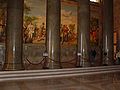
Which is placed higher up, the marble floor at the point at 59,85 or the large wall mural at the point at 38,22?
the large wall mural at the point at 38,22

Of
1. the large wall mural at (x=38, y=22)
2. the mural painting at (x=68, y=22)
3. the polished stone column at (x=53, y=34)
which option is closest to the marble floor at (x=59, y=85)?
the polished stone column at (x=53, y=34)

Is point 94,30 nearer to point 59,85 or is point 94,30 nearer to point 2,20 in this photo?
point 2,20

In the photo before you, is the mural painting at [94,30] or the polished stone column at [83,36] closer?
the polished stone column at [83,36]

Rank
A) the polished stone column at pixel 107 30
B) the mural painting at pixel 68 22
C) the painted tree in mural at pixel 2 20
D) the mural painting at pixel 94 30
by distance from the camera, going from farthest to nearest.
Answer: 1. the mural painting at pixel 94 30
2. the mural painting at pixel 68 22
3. the polished stone column at pixel 107 30
4. the painted tree in mural at pixel 2 20

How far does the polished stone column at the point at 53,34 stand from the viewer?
42.5 feet

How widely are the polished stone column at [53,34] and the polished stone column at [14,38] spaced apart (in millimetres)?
1918

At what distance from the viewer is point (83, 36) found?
14805mm

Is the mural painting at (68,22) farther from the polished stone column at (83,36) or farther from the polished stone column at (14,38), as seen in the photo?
the polished stone column at (14,38)

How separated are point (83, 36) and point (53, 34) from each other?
2762mm

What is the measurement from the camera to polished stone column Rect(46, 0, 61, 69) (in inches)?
510

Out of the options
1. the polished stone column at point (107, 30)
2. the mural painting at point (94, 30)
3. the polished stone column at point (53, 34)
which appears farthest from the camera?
the mural painting at point (94, 30)

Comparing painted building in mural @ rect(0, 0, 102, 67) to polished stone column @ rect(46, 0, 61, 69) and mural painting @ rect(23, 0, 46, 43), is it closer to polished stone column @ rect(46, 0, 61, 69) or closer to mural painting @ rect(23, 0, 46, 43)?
mural painting @ rect(23, 0, 46, 43)

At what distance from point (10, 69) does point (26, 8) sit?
25.4 feet

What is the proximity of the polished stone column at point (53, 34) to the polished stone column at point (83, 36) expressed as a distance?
222 cm
